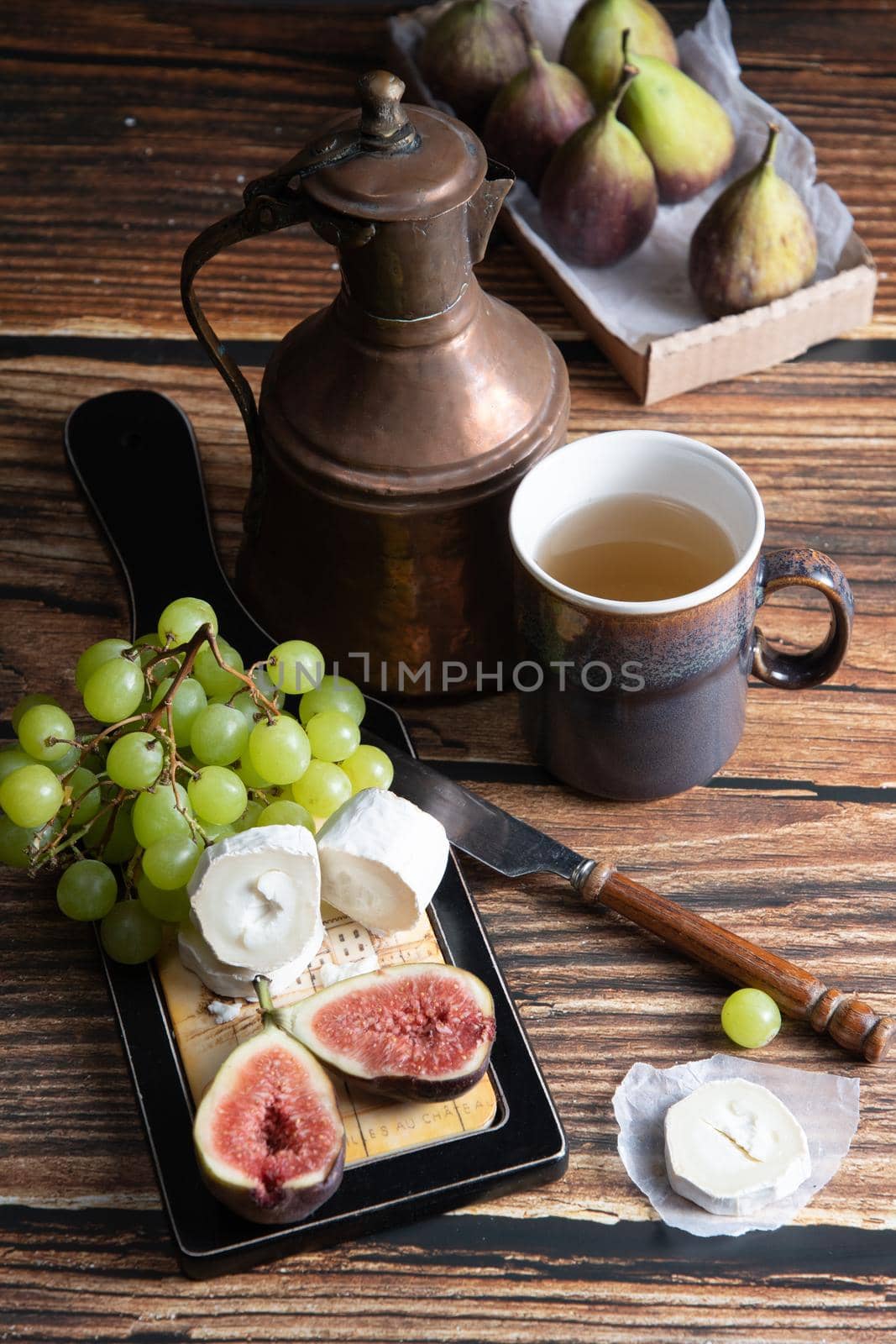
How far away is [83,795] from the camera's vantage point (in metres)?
0.84

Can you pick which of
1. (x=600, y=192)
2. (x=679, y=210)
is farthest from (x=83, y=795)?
(x=679, y=210)

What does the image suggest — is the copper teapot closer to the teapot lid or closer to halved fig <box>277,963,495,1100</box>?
the teapot lid

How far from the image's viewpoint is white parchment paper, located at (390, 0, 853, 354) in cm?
120

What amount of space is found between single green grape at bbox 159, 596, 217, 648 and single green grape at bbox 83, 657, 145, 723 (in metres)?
0.03

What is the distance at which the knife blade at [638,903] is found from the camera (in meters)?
0.80

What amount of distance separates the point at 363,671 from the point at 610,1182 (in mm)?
370

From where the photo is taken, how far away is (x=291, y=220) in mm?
828

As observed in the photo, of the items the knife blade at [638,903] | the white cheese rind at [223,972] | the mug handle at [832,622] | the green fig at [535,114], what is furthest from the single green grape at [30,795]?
the green fig at [535,114]

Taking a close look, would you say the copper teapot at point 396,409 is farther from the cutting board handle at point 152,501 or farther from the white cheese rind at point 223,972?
the white cheese rind at point 223,972

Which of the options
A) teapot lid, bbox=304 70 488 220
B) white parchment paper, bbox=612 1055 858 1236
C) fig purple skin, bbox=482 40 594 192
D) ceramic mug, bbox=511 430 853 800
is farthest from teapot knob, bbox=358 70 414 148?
white parchment paper, bbox=612 1055 858 1236

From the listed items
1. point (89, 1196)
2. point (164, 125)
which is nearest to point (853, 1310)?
point (89, 1196)

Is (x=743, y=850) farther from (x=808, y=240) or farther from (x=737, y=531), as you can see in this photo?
(x=808, y=240)

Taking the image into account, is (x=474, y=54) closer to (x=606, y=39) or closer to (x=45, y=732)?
(x=606, y=39)

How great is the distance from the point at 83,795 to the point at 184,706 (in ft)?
0.26
